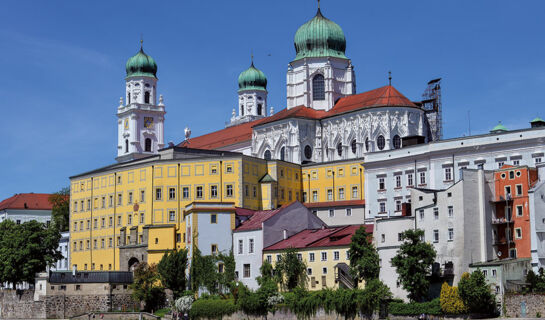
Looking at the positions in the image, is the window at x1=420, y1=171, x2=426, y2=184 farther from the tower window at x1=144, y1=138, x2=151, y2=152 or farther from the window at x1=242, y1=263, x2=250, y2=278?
the tower window at x1=144, y1=138, x2=151, y2=152

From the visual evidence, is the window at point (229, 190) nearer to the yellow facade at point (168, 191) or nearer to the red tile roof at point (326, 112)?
the yellow facade at point (168, 191)

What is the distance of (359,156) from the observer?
118 meters

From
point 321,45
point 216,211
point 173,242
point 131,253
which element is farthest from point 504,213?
point 321,45

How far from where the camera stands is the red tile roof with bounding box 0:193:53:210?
15762 centimetres

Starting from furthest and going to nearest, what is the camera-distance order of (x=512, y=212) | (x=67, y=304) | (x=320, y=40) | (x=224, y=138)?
(x=224, y=138), (x=320, y=40), (x=67, y=304), (x=512, y=212)

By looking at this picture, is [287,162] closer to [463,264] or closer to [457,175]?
[457,175]

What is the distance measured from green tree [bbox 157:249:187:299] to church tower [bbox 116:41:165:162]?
72.3 metres

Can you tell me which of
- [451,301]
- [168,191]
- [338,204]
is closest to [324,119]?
[338,204]

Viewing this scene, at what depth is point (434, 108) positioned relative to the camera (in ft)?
457

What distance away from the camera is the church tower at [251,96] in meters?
188

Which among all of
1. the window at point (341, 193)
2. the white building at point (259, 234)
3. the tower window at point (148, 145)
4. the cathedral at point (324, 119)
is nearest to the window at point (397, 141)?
the cathedral at point (324, 119)

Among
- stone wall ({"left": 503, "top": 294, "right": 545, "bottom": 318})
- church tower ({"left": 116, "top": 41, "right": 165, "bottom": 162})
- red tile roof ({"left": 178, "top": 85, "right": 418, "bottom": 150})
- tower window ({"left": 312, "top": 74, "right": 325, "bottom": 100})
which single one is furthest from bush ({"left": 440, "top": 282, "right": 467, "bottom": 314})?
church tower ({"left": 116, "top": 41, "right": 165, "bottom": 162})

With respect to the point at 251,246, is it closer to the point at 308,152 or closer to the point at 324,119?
the point at 308,152

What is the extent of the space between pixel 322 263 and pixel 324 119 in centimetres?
4726
